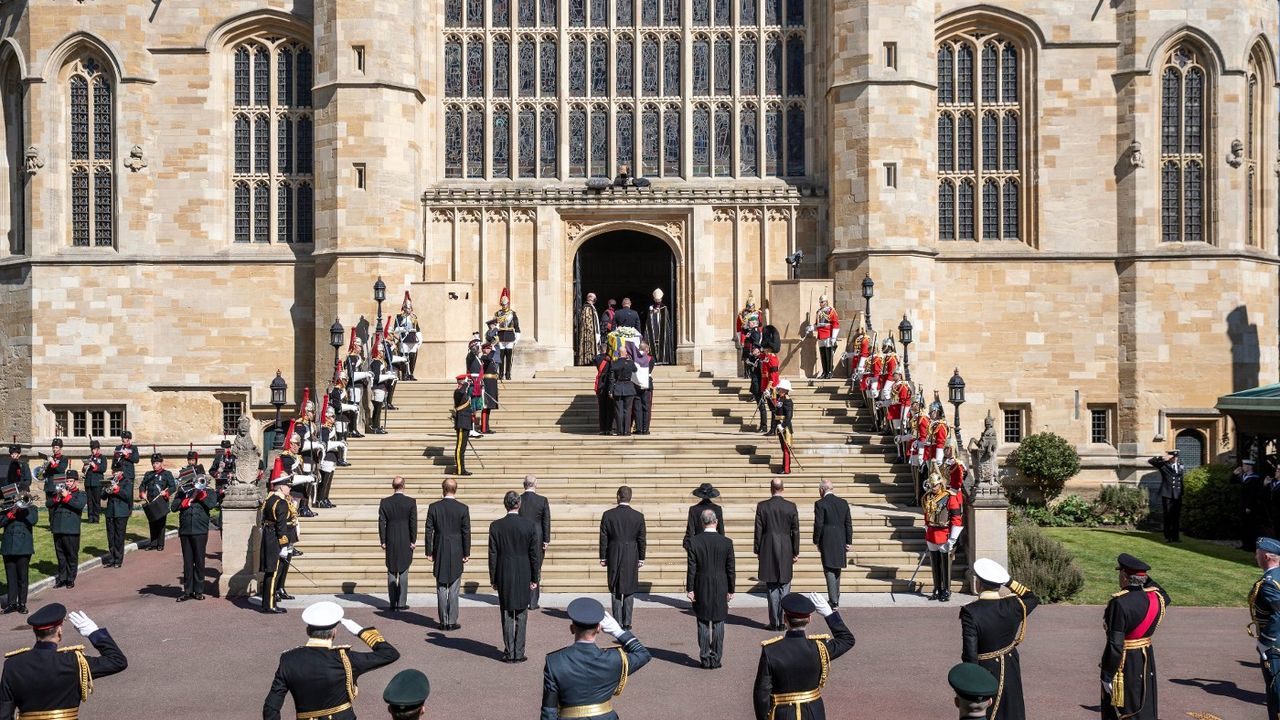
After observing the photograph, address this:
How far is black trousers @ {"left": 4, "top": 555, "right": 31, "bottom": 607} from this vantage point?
1855cm

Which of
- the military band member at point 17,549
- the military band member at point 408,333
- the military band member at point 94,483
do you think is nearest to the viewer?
the military band member at point 17,549

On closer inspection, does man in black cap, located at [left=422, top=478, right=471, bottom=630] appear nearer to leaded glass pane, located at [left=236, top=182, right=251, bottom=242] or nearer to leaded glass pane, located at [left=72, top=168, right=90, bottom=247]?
leaded glass pane, located at [left=236, top=182, right=251, bottom=242]

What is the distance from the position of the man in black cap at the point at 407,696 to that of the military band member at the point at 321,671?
0.99m

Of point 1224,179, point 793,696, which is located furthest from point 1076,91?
point 793,696

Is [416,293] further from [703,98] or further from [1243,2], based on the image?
A: [1243,2]

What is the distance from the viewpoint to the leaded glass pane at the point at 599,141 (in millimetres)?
33219

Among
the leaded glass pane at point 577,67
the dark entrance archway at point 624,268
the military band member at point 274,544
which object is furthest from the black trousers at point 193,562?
the dark entrance archway at point 624,268

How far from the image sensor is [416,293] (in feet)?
101

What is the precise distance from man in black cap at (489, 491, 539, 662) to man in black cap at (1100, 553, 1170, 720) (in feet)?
21.3

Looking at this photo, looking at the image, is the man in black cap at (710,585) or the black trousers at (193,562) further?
the black trousers at (193,562)

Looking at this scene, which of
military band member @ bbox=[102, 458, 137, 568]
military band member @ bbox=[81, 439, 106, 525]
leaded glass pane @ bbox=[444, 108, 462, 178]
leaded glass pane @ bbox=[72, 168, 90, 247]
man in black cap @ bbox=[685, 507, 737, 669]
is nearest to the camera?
man in black cap @ bbox=[685, 507, 737, 669]

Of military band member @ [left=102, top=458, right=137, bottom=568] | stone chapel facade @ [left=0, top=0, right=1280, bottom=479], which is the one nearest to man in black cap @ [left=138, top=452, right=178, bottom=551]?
military band member @ [left=102, top=458, right=137, bottom=568]

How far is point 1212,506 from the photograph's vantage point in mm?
26547

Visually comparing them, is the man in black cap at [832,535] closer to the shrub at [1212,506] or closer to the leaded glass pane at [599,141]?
the shrub at [1212,506]
